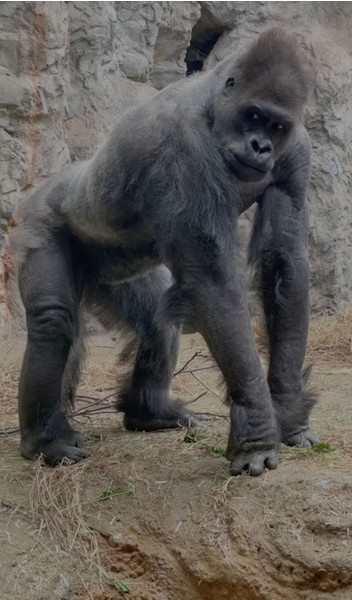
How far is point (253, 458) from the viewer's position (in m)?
3.38

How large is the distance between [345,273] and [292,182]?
4.72 meters

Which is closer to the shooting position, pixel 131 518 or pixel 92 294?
pixel 131 518

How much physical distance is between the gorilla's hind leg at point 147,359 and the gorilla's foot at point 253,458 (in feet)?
2.78

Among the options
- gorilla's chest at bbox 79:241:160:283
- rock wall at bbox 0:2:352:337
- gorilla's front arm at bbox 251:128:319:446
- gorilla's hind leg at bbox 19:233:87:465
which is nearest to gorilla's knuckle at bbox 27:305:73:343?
gorilla's hind leg at bbox 19:233:87:465

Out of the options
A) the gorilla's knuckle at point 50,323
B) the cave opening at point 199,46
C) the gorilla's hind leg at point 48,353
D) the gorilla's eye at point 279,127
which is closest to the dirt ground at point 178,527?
the gorilla's hind leg at point 48,353

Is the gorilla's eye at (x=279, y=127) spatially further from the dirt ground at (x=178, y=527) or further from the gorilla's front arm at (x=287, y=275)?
the dirt ground at (x=178, y=527)

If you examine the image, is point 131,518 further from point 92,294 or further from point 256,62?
point 256,62

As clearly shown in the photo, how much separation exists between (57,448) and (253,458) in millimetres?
917

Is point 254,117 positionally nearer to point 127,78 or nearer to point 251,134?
point 251,134

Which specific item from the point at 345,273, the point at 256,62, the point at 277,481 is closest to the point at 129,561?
the point at 277,481

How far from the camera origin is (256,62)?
328 cm

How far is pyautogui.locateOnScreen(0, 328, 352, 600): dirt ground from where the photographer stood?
10.6 feet

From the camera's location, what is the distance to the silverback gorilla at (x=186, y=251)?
3.28m

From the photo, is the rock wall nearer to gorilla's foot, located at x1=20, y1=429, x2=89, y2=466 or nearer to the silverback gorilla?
the silverback gorilla
